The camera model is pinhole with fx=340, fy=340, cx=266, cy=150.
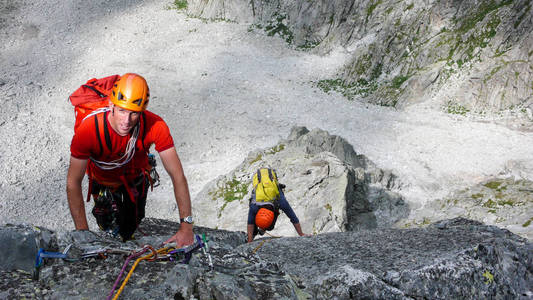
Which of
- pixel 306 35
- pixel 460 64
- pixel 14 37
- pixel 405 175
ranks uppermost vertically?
pixel 14 37

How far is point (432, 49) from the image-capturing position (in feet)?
83.0

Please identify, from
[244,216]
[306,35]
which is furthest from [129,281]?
[306,35]

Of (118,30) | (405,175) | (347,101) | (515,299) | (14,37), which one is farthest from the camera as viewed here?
(118,30)

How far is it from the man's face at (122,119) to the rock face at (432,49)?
23.1 meters

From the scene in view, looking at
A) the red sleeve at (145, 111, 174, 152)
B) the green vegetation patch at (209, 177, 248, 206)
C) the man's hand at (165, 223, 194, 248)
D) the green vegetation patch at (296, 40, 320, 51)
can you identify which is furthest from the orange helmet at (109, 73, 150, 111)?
the green vegetation patch at (296, 40, 320, 51)

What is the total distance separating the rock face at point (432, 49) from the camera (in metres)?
21.5

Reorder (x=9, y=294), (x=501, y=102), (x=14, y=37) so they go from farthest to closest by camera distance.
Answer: (x=14, y=37) → (x=501, y=102) → (x=9, y=294)

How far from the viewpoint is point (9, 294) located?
3367 mm

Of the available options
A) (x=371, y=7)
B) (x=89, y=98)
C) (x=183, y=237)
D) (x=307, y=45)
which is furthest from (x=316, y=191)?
(x=307, y=45)

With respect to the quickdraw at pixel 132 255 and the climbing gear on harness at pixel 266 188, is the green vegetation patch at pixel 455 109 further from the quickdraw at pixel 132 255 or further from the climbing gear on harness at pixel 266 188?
the quickdraw at pixel 132 255

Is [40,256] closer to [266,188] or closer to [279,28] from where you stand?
[266,188]

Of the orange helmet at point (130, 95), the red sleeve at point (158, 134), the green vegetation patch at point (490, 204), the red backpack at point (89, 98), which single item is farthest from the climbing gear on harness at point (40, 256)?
the green vegetation patch at point (490, 204)

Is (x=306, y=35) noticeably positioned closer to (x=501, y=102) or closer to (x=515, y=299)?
(x=501, y=102)

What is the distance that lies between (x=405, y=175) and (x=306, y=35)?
2228 centimetres
